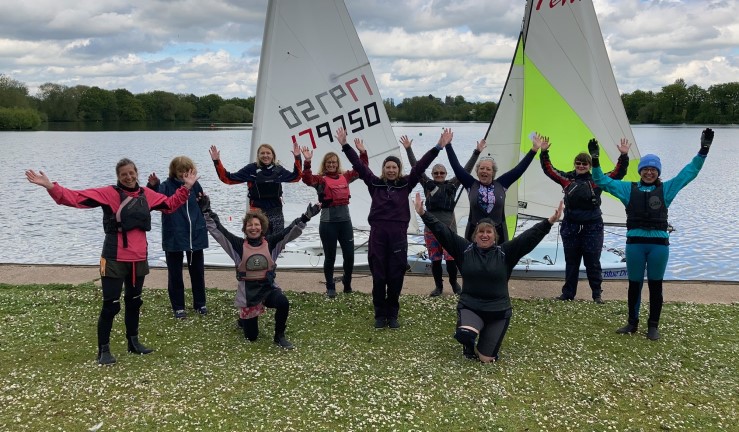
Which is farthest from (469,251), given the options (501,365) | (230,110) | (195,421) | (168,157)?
(230,110)

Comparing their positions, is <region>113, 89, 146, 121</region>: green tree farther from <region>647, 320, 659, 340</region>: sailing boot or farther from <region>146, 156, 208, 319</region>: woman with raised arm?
<region>647, 320, 659, 340</region>: sailing boot

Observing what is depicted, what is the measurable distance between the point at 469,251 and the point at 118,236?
2691mm

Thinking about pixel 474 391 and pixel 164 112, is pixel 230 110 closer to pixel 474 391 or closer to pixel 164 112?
pixel 164 112

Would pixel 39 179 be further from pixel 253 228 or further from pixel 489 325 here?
pixel 489 325

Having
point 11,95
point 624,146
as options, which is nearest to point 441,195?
point 624,146

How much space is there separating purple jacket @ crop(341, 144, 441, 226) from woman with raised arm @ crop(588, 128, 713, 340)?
177 cm

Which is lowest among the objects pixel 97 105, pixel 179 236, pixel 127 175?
pixel 179 236

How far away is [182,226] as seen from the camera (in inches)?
211

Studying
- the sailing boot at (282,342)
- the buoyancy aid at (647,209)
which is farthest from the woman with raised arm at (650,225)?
the sailing boot at (282,342)

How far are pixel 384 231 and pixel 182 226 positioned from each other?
6.25ft

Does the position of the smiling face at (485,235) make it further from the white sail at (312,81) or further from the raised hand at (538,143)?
the white sail at (312,81)

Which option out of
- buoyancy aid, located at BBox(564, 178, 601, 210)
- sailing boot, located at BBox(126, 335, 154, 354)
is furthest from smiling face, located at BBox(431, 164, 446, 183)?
sailing boot, located at BBox(126, 335, 154, 354)

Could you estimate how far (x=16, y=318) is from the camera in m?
5.33

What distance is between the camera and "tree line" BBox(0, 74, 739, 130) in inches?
2373
